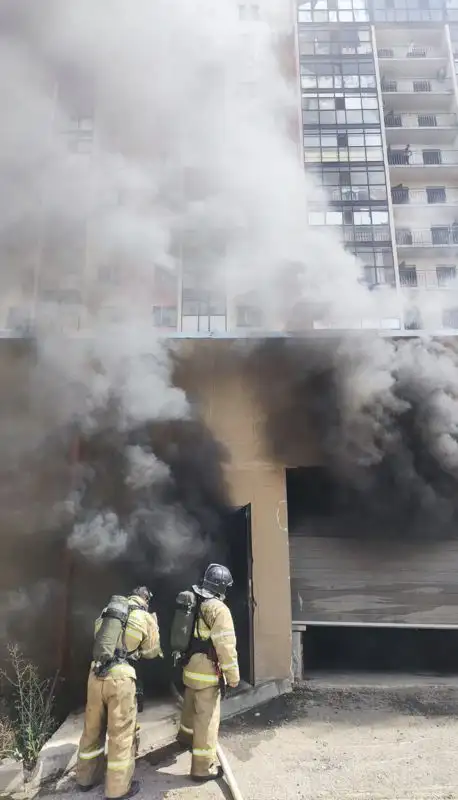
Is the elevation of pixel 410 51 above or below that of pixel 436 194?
above

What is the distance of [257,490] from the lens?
578cm

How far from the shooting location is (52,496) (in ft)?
18.7

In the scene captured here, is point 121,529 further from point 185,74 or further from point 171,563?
point 185,74

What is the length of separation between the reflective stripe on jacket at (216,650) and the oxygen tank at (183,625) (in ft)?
0.18

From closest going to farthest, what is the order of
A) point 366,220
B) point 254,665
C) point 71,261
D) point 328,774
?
point 328,774, point 254,665, point 71,261, point 366,220

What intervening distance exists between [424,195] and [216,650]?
23915 millimetres

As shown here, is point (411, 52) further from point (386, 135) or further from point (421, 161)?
point (421, 161)

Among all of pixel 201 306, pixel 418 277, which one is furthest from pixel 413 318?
pixel 418 277

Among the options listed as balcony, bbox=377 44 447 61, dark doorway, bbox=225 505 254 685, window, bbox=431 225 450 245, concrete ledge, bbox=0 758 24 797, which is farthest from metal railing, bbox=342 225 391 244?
concrete ledge, bbox=0 758 24 797

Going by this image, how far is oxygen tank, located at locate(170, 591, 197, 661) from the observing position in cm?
363

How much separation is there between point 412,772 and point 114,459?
12.6 ft

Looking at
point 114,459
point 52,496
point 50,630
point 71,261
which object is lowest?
point 50,630

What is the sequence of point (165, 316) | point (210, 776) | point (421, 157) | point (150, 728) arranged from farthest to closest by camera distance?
point (421, 157)
point (165, 316)
point (150, 728)
point (210, 776)

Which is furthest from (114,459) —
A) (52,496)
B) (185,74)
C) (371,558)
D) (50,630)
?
(185,74)
